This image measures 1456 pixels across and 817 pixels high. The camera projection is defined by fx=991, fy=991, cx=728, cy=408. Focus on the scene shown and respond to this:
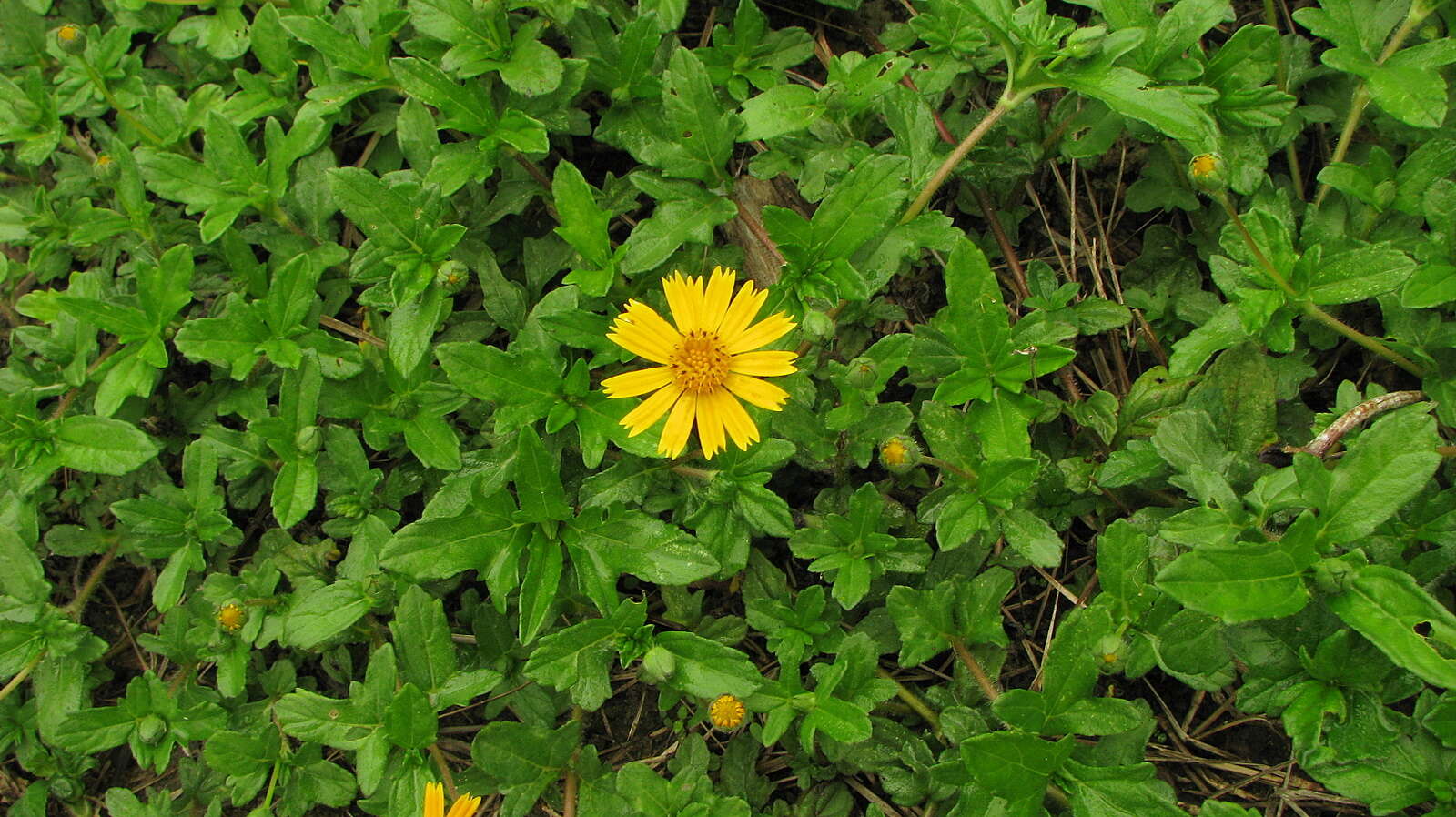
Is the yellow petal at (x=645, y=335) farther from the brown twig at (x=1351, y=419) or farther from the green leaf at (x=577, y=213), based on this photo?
the brown twig at (x=1351, y=419)

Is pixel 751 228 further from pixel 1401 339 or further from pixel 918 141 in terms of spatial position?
pixel 1401 339

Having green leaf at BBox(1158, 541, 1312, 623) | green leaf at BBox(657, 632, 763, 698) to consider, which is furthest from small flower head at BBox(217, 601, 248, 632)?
green leaf at BBox(1158, 541, 1312, 623)

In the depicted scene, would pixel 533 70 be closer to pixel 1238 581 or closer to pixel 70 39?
pixel 70 39

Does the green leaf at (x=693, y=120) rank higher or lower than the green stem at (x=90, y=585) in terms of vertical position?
higher

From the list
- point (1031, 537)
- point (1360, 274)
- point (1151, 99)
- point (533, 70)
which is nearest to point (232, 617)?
point (533, 70)

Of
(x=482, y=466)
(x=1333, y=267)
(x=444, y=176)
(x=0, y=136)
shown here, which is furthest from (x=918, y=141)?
(x=0, y=136)

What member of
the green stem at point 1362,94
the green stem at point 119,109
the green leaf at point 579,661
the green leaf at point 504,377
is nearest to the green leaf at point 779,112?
the green leaf at point 504,377
